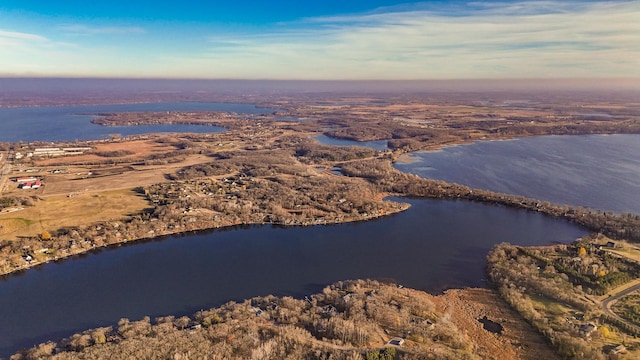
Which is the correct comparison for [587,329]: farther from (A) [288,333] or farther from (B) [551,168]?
(B) [551,168]

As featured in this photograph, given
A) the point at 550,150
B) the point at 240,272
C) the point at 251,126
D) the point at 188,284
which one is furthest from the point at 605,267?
the point at 251,126

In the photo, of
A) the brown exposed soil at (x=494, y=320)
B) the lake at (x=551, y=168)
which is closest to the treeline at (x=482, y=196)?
the lake at (x=551, y=168)

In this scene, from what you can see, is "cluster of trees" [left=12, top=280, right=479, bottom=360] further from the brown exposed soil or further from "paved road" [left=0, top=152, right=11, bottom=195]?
"paved road" [left=0, top=152, right=11, bottom=195]

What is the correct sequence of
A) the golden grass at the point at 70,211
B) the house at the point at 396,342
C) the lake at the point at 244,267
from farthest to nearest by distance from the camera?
1. the golden grass at the point at 70,211
2. the lake at the point at 244,267
3. the house at the point at 396,342

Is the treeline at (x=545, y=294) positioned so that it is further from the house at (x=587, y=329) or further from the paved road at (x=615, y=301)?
the paved road at (x=615, y=301)

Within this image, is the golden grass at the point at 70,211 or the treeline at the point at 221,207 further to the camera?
the golden grass at the point at 70,211

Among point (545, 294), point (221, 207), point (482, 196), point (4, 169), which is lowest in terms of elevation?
point (545, 294)

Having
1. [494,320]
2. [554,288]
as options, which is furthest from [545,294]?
[494,320]
